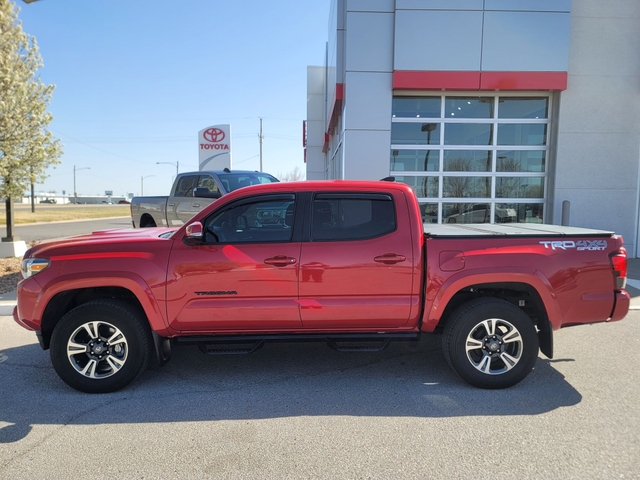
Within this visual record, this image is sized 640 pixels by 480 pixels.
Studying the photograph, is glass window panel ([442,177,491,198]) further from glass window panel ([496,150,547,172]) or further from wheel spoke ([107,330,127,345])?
wheel spoke ([107,330,127,345])

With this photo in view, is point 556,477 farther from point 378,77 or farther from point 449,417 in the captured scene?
point 378,77

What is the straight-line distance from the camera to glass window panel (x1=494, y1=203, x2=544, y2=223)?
11242 mm

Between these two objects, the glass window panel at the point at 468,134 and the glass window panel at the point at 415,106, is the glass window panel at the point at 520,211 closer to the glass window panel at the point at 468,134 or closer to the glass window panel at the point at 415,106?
the glass window panel at the point at 468,134

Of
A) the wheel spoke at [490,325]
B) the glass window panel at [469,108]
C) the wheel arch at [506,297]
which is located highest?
the glass window panel at [469,108]

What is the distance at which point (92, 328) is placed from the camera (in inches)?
154

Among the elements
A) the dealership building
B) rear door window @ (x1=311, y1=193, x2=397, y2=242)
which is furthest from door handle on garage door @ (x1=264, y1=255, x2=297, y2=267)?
the dealership building

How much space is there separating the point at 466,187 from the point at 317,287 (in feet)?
27.3

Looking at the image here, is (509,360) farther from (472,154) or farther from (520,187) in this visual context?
(520,187)

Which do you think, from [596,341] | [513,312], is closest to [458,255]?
[513,312]

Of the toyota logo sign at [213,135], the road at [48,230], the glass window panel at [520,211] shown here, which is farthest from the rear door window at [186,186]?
the road at [48,230]

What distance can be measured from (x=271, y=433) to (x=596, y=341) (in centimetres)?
426

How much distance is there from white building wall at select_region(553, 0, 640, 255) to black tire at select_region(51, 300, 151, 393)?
1030cm

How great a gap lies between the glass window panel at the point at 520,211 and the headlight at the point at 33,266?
10154mm

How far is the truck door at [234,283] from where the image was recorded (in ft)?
12.8
